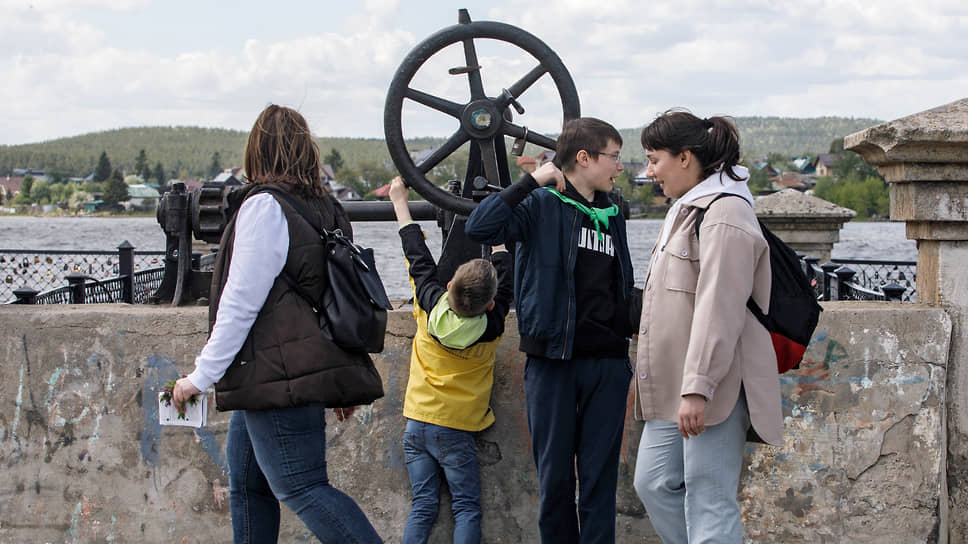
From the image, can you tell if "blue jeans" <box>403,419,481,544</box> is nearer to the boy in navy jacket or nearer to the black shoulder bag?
the boy in navy jacket

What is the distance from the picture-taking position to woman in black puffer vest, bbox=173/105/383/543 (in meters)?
2.46

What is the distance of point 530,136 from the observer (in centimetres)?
399

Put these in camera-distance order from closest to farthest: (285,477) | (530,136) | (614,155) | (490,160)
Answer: (285,477) → (614,155) → (490,160) → (530,136)

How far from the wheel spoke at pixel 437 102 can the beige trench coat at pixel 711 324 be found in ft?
5.33

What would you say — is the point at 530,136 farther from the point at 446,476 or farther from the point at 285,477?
the point at 285,477

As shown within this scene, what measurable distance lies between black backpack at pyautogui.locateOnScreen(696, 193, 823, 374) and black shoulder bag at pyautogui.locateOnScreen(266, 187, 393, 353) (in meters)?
0.96

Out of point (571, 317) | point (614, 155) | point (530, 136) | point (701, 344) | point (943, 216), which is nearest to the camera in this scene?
point (701, 344)

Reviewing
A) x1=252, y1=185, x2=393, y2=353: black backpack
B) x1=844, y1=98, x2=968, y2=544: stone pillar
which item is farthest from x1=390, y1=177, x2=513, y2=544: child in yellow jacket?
x1=844, y1=98, x2=968, y2=544: stone pillar

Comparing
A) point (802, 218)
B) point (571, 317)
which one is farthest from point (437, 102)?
point (802, 218)

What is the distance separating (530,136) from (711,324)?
6.07 feet

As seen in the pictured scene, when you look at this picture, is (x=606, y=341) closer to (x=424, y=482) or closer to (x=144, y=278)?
(x=424, y=482)

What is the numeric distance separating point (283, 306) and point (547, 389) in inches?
34.3

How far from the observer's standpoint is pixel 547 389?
2.83 metres

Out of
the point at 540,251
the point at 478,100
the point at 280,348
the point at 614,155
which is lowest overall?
the point at 280,348
